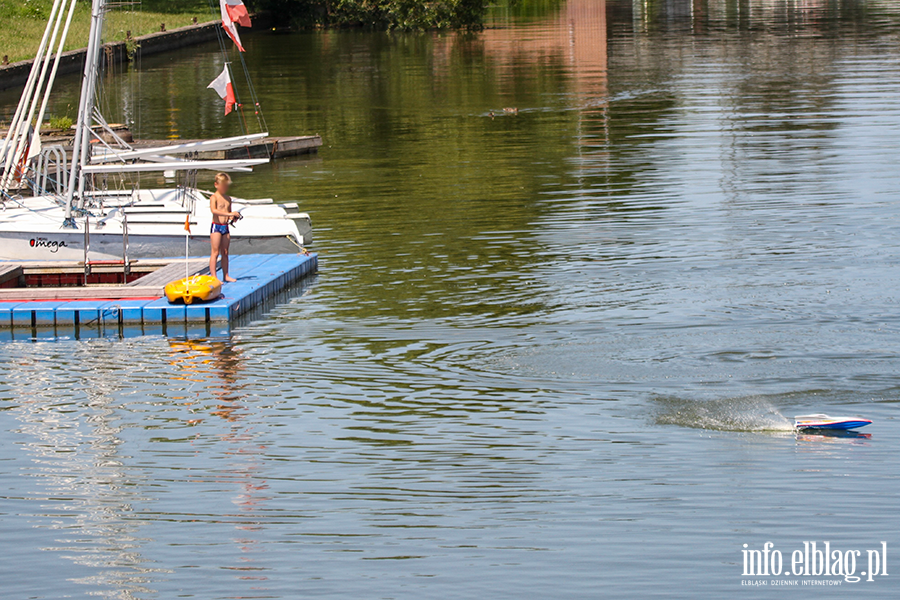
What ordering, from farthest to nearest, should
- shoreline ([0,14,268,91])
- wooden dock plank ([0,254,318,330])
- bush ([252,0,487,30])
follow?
bush ([252,0,487,30]) < shoreline ([0,14,268,91]) < wooden dock plank ([0,254,318,330])

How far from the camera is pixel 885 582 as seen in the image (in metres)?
9.56

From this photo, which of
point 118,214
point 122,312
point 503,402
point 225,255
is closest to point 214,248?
point 225,255

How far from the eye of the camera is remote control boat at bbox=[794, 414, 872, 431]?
494 inches

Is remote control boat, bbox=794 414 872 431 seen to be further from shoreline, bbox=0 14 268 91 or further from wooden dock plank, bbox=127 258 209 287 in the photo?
shoreline, bbox=0 14 268 91

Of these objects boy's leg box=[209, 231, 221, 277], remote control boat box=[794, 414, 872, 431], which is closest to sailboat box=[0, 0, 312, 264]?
boy's leg box=[209, 231, 221, 277]

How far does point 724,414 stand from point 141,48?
68684 mm

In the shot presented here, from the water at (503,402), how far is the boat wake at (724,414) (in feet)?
0.12

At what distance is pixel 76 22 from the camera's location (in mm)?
81375

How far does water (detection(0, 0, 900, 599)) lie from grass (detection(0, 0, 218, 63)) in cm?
4365

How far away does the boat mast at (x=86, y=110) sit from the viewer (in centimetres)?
2219

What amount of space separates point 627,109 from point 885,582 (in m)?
35.7

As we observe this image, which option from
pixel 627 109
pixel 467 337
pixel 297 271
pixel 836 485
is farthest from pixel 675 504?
pixel 627 109

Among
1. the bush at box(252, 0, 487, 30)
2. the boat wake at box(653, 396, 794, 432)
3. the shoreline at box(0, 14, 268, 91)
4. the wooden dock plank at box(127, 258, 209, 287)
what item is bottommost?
the boat wake at box(653, 396, 794, 432)

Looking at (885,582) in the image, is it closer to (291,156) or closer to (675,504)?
(675,504)
